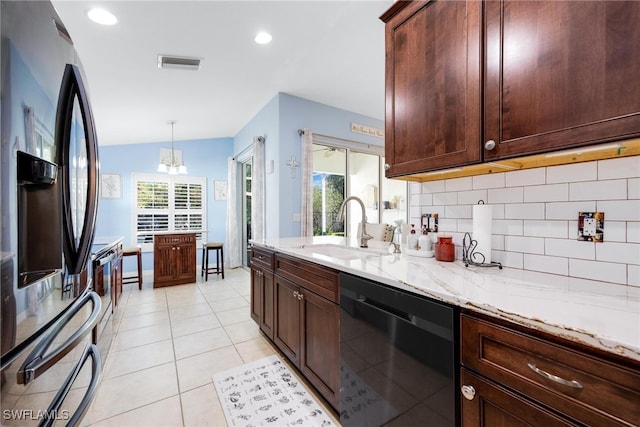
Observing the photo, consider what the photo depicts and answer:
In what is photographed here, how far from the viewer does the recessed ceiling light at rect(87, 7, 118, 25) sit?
1.85m

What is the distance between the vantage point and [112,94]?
3041 millimetres

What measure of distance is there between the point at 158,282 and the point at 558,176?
16.3ft

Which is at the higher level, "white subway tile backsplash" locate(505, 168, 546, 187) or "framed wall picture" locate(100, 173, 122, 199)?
"framed wall picture" locate(100, 173, 122, 199)

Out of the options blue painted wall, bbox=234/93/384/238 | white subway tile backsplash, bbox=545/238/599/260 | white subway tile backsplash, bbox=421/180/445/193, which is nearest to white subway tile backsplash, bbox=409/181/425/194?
white subway tile backsplash, bbox=421/180/445/193

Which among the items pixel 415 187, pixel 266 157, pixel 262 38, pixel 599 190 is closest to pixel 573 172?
pixel 599 190

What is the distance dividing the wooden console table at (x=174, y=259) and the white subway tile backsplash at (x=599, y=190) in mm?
4713

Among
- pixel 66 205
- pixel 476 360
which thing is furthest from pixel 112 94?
pixel 476 360

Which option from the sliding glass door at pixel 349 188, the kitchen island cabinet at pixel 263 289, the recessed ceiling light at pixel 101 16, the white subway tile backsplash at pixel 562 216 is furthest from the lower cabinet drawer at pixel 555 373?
the sliding glass door at pixel 349 188

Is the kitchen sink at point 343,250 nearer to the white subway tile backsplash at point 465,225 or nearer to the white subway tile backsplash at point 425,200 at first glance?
the white subway tile backsplash at point 425,200

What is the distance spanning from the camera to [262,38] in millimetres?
2467

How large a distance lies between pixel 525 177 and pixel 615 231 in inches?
15.1

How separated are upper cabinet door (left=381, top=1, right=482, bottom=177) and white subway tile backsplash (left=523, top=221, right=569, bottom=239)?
43 centimetres

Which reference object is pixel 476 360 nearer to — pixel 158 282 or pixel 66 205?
pixel 66 205

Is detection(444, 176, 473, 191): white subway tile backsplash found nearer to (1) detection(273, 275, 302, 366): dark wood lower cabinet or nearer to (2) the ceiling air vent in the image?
(1) detection(273, 275, 302, 366): dark wood lower cabinet
